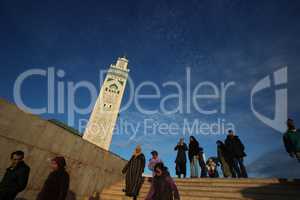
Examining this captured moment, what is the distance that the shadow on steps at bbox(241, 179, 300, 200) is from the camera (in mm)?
5884

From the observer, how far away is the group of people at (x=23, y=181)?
146 inches

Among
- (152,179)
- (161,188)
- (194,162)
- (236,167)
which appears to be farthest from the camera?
(194,162)

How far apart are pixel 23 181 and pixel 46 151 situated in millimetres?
2437

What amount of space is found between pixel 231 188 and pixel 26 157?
5.61 metres

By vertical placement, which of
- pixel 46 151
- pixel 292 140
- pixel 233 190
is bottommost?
pixel 233 190

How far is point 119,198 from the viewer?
25.4 ft

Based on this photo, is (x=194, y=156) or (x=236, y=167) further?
(x=194, y=156)

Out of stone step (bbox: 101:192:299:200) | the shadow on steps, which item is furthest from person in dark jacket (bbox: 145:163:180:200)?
the shadow on steps

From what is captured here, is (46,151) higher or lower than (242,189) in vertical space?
higher

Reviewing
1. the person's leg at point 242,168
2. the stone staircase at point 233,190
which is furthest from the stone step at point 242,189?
the person's leg at point 242,168

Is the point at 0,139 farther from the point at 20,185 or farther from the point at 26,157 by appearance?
the point at 20,185

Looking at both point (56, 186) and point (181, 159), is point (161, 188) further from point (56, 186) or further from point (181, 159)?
point (181, 159)

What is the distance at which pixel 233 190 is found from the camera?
6.96 m

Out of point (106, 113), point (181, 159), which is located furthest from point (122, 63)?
point (181, 159)
